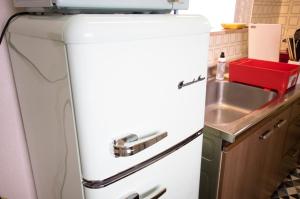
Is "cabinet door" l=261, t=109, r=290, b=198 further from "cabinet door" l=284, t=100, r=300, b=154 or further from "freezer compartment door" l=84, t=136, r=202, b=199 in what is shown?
"freezer compartment door" l=84, t=136, r=202, b=199

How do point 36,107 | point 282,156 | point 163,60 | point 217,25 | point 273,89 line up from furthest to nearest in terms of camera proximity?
point 217,25 < point 282,156 < point 273,89 < point 36,107 < point 163,60

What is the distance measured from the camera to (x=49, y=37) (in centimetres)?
59

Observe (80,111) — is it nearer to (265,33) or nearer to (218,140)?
(218,140)

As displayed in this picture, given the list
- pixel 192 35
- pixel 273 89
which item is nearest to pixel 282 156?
pixel 273 89

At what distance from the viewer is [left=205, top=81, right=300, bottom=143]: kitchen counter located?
1.04 m


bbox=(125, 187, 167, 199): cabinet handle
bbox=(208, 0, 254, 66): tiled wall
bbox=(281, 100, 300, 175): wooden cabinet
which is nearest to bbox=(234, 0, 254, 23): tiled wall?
bbox=(208, 0, 254, 66): tiled wall

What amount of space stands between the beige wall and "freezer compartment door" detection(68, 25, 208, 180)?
20.0 inches

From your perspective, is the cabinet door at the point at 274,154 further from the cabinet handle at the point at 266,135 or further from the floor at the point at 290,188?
the floor at the point at 290,188

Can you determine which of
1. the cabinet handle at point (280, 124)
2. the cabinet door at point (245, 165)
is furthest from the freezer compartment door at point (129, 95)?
the cabinet handle at point (280, 124)

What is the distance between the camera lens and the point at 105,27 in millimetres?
542

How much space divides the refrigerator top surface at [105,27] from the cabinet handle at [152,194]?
18.2 inches

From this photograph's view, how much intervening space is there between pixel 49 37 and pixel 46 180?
24.6 inches

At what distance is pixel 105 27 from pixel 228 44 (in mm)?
1604

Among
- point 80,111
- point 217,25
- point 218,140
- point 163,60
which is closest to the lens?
point 80,111
